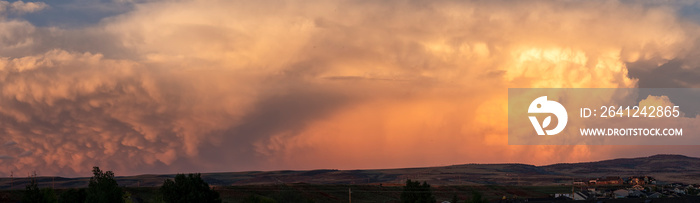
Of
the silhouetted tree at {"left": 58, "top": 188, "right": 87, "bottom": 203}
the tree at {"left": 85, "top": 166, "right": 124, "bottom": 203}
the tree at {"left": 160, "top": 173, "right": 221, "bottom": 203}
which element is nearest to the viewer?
the tree at {"left": 160, "top": 173, "right": 221, "bottom": 203}

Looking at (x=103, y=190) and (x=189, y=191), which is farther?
(x=103, y=190)

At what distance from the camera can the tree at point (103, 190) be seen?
140 metres

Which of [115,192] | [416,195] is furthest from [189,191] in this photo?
[416,195]

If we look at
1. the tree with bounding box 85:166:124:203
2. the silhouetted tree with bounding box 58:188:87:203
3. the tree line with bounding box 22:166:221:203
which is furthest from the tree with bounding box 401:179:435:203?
the silhouetted tree with bounding box 58:188:87:203

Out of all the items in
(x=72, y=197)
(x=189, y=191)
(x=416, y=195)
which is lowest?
(x=416, y=195)

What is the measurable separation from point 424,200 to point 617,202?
44216 millimetres

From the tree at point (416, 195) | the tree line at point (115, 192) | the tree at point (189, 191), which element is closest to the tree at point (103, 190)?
the tree line at point (115, 192)

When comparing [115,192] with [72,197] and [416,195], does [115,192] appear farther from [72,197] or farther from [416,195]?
[416,195]

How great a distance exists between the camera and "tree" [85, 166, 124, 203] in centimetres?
14000

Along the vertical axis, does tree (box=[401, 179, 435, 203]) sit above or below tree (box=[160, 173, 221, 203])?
below

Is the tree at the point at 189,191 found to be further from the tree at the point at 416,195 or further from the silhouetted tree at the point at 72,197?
the tree at the point at 416,195

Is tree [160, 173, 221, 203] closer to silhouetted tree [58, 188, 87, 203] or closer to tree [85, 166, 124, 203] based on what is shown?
tree [85, 166, 124, 203]

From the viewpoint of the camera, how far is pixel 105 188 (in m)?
142

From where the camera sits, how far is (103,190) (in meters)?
142
